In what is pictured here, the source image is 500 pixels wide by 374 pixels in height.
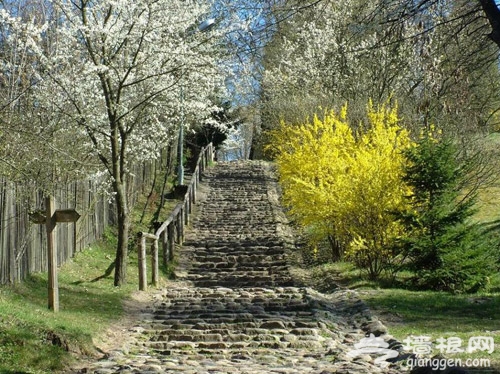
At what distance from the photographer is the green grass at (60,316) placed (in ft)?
26.5

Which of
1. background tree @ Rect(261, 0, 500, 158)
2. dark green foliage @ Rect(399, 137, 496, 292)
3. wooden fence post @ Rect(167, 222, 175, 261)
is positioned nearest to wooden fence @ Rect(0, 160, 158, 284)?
wooden fence post @ Rect(167, 222, 175, 261)

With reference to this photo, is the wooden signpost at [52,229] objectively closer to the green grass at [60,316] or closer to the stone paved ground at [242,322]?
the green grass at [60,316]

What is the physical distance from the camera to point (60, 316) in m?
10.5

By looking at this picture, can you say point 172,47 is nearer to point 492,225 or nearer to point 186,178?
point 492,225

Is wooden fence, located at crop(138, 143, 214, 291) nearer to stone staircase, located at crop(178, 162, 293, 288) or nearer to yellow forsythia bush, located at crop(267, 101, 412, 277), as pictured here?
stone staircase, located at crop(178, 162, 293, 288)

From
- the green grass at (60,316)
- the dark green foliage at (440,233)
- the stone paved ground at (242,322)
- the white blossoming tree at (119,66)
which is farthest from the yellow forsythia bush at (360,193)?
the green grass at (60,316)

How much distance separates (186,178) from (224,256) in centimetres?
1400

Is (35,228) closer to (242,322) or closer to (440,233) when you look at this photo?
(242,322)

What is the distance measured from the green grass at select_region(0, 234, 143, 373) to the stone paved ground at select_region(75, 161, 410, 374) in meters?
0.48

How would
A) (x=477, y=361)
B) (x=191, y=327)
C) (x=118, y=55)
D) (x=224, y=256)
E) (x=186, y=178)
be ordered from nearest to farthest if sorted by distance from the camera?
(x=477, y=361), (x=191, y=327), (x=118, y=55), (x=224, y=256), (x=186, y=178)

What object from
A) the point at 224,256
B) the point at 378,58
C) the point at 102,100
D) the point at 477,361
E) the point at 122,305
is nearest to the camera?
the point at 477,361

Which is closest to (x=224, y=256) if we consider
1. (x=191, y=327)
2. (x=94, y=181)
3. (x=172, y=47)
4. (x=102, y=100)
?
(x=94, y=181)

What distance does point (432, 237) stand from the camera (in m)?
14.2

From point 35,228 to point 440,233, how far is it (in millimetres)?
7646
